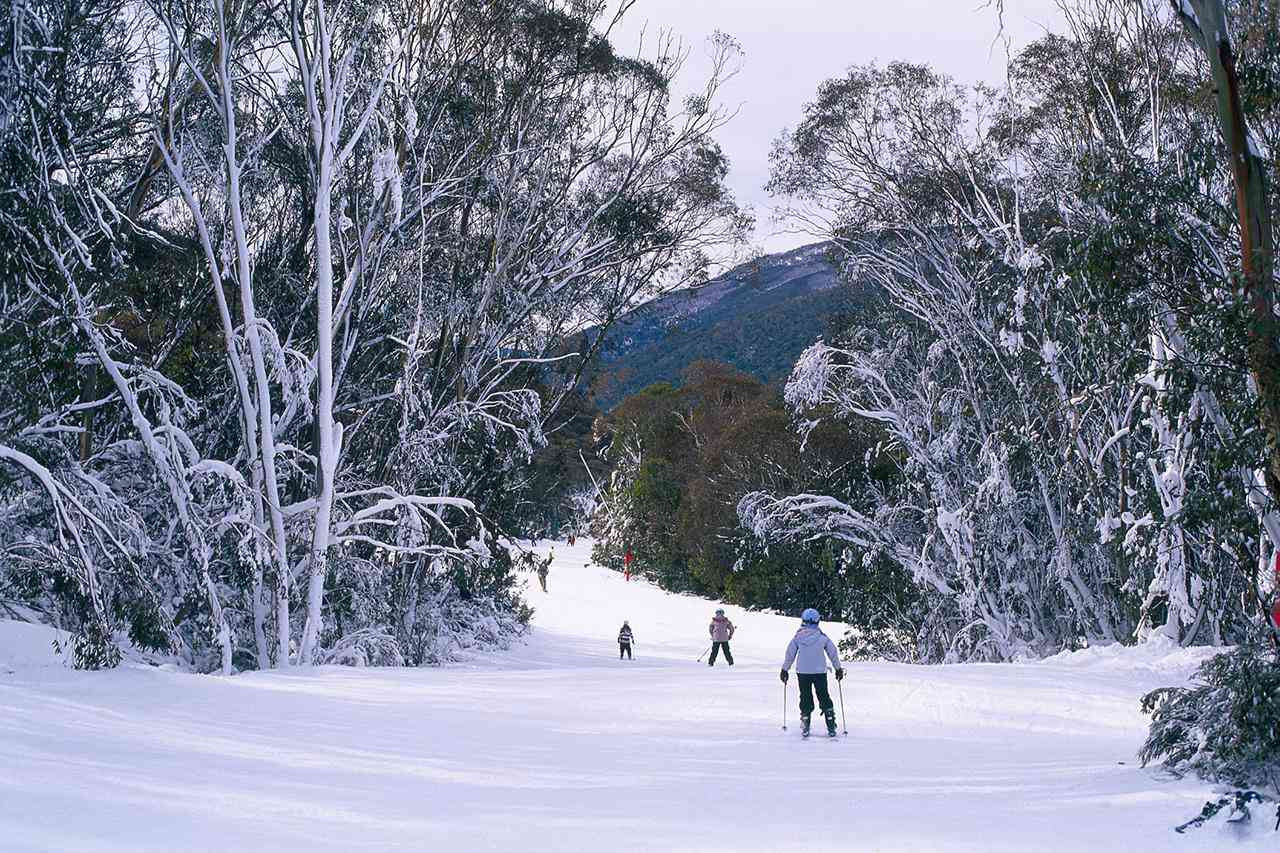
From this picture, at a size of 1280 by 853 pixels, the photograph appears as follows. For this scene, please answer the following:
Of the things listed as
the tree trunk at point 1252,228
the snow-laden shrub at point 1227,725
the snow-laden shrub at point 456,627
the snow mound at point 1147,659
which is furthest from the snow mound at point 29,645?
the snow mound at point 1147,659

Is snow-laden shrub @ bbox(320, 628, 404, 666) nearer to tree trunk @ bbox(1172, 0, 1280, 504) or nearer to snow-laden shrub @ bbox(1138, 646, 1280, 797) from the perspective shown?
snow-laden shrub @ bbox(1138, 646, 1280, 797)

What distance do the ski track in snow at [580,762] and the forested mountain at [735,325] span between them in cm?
1029

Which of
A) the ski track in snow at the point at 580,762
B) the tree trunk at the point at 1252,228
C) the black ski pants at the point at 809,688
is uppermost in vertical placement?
the tree trunk at the point at 1252,228

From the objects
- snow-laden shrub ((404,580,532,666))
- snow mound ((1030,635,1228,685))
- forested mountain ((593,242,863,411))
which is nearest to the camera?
snow mound ((1030,635,1228,685))

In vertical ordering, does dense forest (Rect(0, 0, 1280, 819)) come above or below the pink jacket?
above

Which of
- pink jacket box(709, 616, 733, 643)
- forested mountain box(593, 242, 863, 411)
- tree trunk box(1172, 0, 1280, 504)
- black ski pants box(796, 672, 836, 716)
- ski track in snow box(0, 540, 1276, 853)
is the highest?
forested mountain box(593, 242, 863, 411)

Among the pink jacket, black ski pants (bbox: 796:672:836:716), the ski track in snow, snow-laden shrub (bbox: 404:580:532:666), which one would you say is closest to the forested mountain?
snow-laden shrub (bbox: 404:580:532:666)

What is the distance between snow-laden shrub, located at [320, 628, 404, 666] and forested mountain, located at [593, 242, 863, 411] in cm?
793

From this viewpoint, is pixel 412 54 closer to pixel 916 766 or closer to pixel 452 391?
pixel 452 391

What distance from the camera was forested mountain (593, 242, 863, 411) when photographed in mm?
25547

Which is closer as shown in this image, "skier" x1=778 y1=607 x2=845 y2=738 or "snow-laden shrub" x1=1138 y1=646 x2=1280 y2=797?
"snow-laden shrub" x1=1138 y1=646 x2=1280 y2=797

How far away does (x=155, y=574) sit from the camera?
17.1 meters

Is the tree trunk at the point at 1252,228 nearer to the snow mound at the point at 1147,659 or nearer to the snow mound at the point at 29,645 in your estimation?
the snow mound at the point at 1147,659

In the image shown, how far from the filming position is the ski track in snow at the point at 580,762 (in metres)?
6.27
